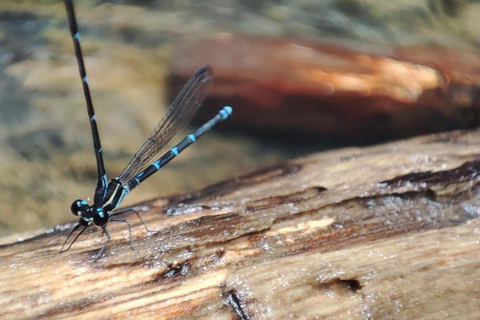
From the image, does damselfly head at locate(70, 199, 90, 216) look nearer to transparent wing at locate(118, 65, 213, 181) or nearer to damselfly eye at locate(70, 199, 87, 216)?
damselfly eye at locate(70, 199, 87, 216)

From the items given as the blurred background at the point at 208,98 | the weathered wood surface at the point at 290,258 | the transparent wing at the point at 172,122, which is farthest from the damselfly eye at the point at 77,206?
the blurred background at the point at 208,98

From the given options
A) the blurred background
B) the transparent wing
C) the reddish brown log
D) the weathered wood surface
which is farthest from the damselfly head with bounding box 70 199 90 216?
the reddish brown log

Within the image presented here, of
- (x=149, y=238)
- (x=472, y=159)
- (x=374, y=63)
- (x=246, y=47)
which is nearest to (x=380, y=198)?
(x=472, y=159)

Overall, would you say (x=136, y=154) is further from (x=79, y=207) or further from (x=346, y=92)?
(x=346, y=92)

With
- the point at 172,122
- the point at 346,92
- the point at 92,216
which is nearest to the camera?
the point at 92,216

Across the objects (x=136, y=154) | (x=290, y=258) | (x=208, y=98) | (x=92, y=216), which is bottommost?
(x=290, y=258)

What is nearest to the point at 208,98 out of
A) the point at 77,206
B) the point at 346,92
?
the point at 346,92

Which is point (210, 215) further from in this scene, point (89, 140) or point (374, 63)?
point (374, 63)

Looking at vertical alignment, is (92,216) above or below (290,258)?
above
